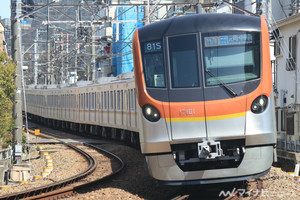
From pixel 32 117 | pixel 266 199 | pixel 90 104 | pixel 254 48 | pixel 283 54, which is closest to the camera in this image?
pixel 266 199

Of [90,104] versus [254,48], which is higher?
[254,48]

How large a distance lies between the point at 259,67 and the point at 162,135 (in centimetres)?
175

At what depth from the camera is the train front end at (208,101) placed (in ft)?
26.8

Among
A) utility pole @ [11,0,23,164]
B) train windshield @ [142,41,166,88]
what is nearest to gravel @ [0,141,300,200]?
utility pole @ [11,0,23,164]

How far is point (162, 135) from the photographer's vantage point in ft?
27.2

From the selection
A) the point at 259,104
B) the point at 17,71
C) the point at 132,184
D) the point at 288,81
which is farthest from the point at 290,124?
the point at 259,104

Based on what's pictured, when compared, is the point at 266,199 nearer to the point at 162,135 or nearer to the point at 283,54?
the point at 162,135

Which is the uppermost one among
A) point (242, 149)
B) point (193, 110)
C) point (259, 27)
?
point (259, 27)

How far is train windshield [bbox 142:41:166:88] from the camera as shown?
28.1ft

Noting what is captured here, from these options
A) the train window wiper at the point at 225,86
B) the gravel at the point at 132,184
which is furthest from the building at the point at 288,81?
the train window wiper at the point at 225,86

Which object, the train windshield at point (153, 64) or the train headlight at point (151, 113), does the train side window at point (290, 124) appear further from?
the train headlight at point (151, 113)

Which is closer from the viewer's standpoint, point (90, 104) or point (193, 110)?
point (193, 110)

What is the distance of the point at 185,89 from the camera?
8367mm

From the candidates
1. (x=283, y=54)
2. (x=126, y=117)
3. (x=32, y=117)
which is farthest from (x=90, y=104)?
(x=32, y=117)
